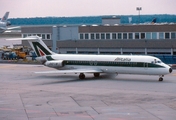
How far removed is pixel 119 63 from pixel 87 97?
10.7 meters

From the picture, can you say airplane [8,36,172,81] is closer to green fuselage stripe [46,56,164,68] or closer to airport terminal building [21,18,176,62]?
green fuselage stripe [46,56,164,68]

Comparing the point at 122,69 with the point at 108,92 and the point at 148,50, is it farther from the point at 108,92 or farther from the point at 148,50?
the point at 148,50

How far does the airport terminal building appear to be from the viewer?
194 ft

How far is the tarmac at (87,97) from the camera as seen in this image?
23891 millimetres

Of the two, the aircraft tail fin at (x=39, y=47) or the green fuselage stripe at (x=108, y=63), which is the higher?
the aircraft tail fin at (x=39, y=47)

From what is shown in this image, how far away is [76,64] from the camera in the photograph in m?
43.2

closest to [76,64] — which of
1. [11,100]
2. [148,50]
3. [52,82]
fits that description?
[52,82]

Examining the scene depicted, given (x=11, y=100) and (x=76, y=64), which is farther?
(x=76, y=64)

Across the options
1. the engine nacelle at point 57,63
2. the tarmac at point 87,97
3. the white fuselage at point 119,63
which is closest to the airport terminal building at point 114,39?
the tarmac at point 87,97

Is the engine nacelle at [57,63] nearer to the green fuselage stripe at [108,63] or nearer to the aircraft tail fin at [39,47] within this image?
the green fuselage stripe at [108,63]

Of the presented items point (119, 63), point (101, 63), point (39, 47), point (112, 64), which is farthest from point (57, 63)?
point (119, 63)

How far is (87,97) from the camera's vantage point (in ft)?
99.6

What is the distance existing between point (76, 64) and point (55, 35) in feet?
83.6

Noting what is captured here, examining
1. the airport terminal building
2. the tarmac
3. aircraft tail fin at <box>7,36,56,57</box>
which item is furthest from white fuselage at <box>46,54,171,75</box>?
the airport terminal building
